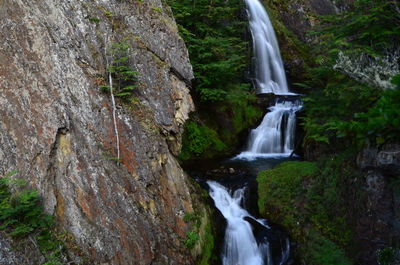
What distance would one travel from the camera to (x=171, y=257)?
17.7 feet

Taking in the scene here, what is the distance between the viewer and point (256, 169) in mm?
10273

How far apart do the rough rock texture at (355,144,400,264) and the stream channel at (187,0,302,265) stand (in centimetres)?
197

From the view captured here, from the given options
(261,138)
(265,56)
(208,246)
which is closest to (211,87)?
(261,138)

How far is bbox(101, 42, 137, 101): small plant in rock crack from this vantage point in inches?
226

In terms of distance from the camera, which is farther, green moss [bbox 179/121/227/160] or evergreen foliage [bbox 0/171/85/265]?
green moss [bbox 179/121/227/160]

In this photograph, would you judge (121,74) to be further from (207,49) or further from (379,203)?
(379,203)

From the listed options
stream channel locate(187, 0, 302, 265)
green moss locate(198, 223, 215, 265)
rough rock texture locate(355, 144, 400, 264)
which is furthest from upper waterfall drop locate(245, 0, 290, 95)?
green moss locate(198, 223, 215, 265)

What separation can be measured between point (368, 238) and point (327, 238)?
975mm

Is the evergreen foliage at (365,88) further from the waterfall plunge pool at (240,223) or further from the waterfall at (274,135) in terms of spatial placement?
the waterfall plunge pool at (240,223)

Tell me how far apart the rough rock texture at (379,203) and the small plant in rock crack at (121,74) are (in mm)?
6053

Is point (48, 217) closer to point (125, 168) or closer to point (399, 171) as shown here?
point (125, 168)

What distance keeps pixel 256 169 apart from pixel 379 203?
4631 mm

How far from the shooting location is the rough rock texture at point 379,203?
19.3 ft

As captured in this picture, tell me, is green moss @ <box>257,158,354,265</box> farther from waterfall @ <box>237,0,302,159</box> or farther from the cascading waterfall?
waterfall @ <box>237,0,302,159</box>
